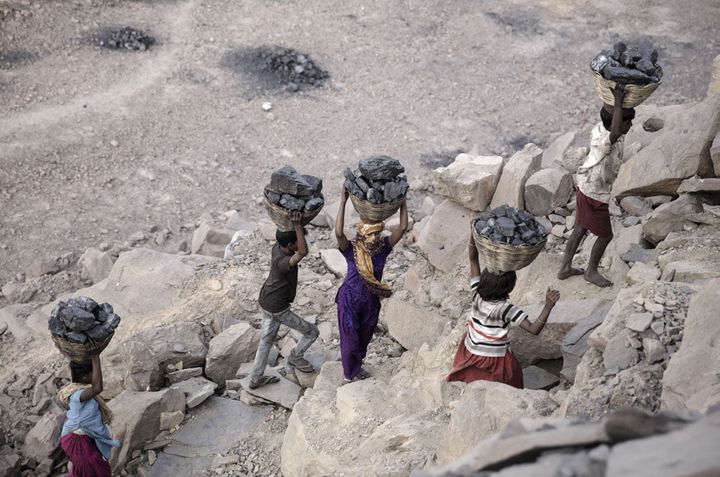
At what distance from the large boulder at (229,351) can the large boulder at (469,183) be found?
226 cm

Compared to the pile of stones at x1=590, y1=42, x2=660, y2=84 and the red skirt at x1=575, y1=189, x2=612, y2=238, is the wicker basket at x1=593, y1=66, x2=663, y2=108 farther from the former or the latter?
the red skirt at x1=575, y1=189, x2=612, y2=238

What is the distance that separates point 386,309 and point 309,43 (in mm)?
7515

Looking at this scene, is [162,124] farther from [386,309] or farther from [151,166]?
[386,309]

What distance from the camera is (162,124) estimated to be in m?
11.1

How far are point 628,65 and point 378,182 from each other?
6.66 ft

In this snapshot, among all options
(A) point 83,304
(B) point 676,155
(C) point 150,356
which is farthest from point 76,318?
(B) point 676,155

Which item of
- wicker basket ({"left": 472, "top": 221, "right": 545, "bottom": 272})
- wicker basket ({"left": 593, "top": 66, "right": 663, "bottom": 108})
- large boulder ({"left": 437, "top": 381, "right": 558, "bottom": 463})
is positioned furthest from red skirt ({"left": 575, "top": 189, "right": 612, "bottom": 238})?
large boulder ({"left": 437, "top": 381, "right": 558, "bottom": 463})

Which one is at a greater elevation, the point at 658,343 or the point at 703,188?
the point at 658,343

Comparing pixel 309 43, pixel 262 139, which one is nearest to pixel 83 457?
pixel 262 139

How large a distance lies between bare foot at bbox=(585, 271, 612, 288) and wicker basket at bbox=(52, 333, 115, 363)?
3731 mm

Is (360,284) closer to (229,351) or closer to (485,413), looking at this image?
(229,351)

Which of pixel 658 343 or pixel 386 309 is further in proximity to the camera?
pixel 386 309

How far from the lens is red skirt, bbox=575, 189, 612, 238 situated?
19.0 ft

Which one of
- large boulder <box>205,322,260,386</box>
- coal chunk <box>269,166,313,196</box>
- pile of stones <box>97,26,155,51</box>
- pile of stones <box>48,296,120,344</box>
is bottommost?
pile of stones <box>97,26,155,51</box>
